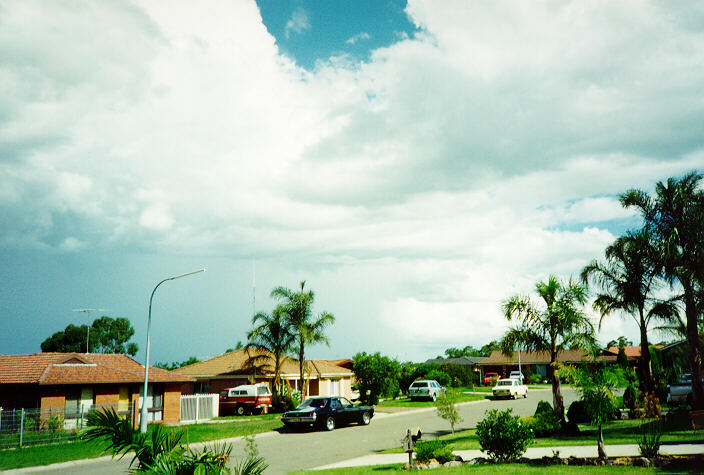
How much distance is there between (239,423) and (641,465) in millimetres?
21455

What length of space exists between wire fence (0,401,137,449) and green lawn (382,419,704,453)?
13.3 metres

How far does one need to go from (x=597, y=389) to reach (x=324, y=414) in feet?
47.3

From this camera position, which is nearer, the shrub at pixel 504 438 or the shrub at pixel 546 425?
the shrub at pixel 504 438

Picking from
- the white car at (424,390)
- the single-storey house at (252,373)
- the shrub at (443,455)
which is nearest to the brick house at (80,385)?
the single-storey house at (252,373)

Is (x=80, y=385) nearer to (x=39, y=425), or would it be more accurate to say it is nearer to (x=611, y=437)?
(x=39, y=425)

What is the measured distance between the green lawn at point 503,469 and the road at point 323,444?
85.7 inches

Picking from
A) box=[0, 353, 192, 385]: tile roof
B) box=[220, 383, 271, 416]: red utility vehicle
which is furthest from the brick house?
box=[220, 383, 271, 416]: red utility vehicle

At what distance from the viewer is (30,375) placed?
1053 inches

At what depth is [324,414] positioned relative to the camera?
25.7m

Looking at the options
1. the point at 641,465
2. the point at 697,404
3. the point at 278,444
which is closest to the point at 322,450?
the point at 278,444

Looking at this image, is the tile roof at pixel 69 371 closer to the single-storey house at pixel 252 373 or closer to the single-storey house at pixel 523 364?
the single-storey house at pixel 252 373

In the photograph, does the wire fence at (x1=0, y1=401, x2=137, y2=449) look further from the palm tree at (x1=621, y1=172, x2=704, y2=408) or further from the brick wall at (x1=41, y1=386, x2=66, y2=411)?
the palm tree at (x1=621, y1=172, x2=704, y2=408)

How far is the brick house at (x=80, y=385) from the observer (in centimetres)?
2616

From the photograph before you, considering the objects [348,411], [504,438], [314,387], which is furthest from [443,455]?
[314,387]
